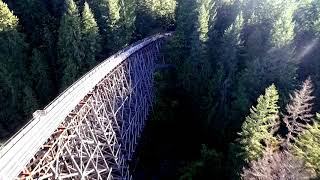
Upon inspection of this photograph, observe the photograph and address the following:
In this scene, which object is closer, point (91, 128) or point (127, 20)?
point (91, 128)

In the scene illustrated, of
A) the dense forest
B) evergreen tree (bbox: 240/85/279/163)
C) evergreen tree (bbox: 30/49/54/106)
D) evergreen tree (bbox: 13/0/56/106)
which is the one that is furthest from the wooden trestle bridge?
evergreen tree (bbox: 13/0/56/106)

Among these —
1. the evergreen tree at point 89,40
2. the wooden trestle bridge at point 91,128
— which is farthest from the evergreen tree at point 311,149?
the evergreen tree at point 89,40

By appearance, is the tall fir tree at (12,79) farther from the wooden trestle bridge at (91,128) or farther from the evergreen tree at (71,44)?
the wooden trestle bridge at (91,128)

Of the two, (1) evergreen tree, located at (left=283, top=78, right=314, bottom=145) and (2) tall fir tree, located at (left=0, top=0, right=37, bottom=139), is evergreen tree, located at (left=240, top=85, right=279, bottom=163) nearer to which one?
(1) evergreen tree, located at (left=283, top=78, right=314, bottom=145)

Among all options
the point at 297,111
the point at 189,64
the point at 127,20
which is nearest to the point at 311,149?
the point at 297,111

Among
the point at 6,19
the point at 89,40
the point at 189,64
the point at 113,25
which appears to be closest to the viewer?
the point at 6,19

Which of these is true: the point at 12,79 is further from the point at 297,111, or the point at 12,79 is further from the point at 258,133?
the point at 297,111
